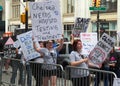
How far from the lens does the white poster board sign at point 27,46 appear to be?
33.9 feet

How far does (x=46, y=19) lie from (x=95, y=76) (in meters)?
2.22

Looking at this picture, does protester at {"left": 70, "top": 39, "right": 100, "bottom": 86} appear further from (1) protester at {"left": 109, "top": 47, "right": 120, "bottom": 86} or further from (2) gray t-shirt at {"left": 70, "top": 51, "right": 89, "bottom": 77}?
(1) protester at {"left": 109, "top": 47, "right": 120, "bottom": 86}

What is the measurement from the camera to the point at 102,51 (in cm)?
854

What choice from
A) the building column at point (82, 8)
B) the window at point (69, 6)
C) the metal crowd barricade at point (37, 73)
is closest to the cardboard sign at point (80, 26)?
the metal crowd barricade at point (37, 73)

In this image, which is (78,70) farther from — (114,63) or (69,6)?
(69,6)

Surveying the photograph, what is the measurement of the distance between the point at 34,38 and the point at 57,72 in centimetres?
107

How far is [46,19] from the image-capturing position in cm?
951

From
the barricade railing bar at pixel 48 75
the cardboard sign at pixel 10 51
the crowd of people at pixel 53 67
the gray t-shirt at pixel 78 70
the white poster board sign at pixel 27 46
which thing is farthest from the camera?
the cardboard sign at pixel 10 51

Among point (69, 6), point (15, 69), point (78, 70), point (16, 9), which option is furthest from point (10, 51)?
point (16, 9)

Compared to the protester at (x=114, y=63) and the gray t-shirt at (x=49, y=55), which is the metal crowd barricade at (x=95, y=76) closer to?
the gray t-shirt at (x=49, y=55)

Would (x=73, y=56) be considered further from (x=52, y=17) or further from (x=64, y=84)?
(x=52, y=17)

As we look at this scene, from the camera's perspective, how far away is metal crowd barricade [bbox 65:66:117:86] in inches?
295

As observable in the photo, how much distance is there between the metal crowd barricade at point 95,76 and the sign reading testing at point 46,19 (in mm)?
1286

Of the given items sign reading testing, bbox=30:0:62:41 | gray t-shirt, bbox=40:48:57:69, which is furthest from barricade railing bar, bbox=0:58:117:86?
sign reading testing, bbox=30:0:62:41
